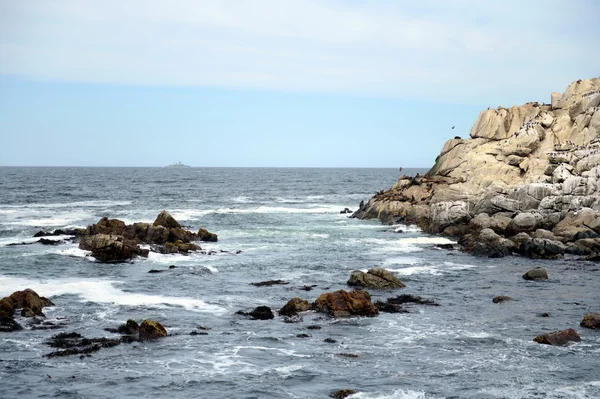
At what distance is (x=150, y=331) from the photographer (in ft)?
88.5

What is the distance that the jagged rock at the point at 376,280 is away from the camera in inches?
1464

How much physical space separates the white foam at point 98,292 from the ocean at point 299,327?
0.38ft

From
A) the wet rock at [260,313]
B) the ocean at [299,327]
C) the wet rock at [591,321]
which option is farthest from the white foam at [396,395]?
the wet rock at [591,321]

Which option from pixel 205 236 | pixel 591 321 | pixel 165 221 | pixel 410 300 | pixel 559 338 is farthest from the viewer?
pixel 205 236

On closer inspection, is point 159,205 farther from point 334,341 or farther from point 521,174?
point 334,341

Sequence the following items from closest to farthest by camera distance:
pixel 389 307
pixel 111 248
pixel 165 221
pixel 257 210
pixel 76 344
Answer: pixel 76 344
pixel 389 307
pixel 111 248
pixel 165 221
pixel 257 210

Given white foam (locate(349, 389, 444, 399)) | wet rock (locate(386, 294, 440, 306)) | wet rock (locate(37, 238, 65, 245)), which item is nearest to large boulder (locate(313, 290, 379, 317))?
wet rock (locate(386, 294, 440, 306))

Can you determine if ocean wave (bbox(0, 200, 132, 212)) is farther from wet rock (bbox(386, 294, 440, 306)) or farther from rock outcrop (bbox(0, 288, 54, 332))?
wet rock (bbox(386, 294, 440, 306))

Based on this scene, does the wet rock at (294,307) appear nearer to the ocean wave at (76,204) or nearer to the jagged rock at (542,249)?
the jagged rock at (542,249)

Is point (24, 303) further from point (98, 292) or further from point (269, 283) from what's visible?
point (269, 283)

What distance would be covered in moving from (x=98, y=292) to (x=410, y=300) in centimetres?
1689

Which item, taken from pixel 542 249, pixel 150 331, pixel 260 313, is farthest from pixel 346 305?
pixel 542 249

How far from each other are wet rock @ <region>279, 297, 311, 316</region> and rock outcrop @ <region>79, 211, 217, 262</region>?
17.9 meters

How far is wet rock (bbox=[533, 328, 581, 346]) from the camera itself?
86.8 feet
